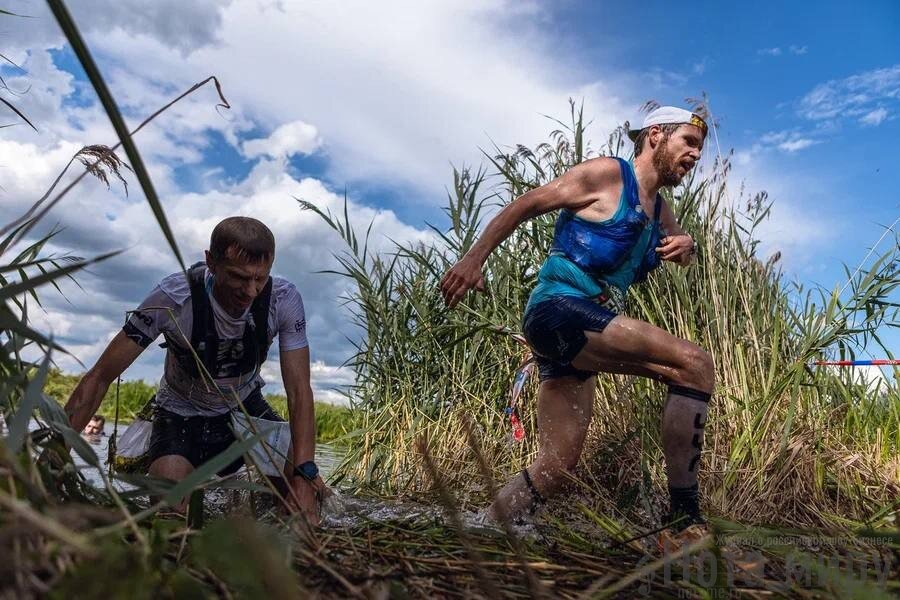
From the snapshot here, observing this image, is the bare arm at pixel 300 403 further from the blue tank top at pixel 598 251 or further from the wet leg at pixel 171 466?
the blue tank top at pixel 598 251

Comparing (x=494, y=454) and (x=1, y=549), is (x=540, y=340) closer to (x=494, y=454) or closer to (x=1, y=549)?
(x=494, y=454)

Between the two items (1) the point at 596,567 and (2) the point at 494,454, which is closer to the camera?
(1) the point at 596,567

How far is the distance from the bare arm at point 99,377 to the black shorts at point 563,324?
178 cm

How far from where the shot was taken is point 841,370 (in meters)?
5.14

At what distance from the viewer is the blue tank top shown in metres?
3.37

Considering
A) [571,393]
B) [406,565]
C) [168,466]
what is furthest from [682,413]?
[168,466]

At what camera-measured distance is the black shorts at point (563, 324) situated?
10.4 feet

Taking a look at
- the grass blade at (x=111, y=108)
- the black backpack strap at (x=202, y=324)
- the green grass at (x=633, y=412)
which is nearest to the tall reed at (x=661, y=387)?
the green grass at (x=633, y=412)

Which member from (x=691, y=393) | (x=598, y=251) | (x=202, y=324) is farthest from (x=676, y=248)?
(x=202, y=324)

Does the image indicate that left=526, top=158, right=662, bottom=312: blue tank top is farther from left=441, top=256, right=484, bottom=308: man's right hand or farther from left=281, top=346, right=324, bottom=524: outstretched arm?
left=281, top=346, right=324, bottom=524: outstretched arm

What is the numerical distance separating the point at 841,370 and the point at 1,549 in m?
5.41

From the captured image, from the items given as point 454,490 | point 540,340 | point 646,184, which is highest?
point 646,184

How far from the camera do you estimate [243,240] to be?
3.28m

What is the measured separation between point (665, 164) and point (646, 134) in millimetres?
220
